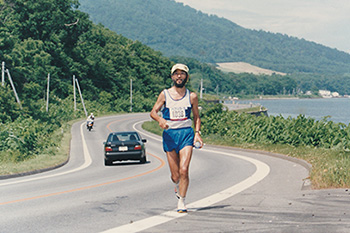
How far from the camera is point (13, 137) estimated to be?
2617 centimetres

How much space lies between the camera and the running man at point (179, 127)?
8.38 meters

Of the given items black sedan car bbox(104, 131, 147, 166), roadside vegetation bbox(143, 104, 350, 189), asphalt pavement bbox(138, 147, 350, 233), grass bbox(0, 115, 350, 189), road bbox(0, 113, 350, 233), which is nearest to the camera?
asphalt pavement bbox(138, 147, 350, 233)

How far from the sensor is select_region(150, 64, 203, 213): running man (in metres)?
8.38

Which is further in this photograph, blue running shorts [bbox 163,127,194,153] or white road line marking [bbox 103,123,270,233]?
blue running shorts [bbox 163,127,194,153]

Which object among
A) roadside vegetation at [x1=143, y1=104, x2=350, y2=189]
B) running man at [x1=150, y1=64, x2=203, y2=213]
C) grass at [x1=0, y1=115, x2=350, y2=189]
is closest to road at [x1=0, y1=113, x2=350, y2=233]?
grass at [x1=0, y1=115, x2=350, y2=189]

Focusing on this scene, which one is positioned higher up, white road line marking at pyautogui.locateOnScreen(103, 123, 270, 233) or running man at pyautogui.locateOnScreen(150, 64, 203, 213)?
running man at pyautogui.locateOnScreen(150, 64, 203, 213)

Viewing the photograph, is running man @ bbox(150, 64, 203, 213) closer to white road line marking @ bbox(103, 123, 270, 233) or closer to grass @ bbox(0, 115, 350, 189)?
white road line marking @ bbox(103, 123, 270, 233)

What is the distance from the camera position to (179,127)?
332 inches

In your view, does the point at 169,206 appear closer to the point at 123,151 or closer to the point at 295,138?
the point at 123,151

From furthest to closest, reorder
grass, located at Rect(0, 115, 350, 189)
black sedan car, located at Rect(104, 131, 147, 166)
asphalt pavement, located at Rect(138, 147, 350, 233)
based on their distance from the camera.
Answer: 1. black sedan car, located at Rect(104, 131, 147, 166)
2. grass, located at Rect(0, 115, 350, 189)
3. asphalt pavement, located at Rect(138, 147, 350, 233)

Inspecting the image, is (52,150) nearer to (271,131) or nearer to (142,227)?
(271,131)

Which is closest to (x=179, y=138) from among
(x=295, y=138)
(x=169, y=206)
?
(x=169, y=206)

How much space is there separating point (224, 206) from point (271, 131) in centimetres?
2075

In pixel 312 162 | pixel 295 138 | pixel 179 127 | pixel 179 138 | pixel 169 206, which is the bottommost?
pixel 295 138
